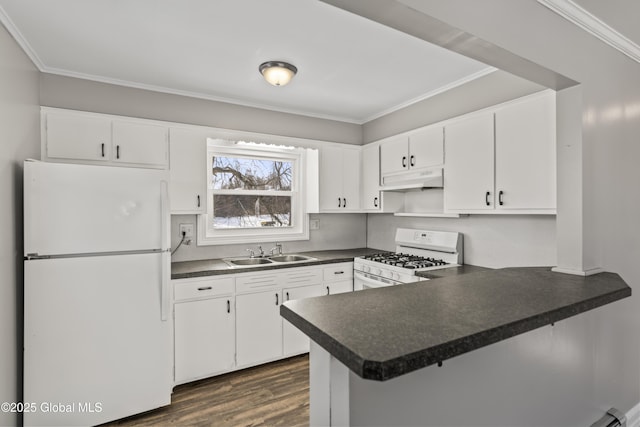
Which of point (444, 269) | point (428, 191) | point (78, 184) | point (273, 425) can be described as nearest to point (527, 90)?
point (428, 191)

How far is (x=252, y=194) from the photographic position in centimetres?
361

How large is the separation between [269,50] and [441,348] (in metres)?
2.19

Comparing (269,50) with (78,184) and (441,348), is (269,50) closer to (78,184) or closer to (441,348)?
(78,184)

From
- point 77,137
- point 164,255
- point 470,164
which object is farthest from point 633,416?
point 77,137

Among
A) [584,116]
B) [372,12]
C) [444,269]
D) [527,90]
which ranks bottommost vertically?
[444,269]

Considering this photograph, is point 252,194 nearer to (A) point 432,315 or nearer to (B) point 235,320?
(B) point 235,320

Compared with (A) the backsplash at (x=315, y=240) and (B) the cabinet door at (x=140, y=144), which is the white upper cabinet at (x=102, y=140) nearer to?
(B) the cabinet door at (x=140, y=144)

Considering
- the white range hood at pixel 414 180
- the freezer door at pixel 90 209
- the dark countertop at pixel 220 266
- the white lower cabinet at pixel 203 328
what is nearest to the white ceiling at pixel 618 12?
the white range hood at pixel 414 180

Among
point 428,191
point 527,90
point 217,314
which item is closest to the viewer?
point 527,90

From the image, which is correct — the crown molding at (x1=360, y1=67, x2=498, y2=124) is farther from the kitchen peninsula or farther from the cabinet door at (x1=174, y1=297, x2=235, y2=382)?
the cabinet door at (x1=174, y1=297, x2=235, y2=382)

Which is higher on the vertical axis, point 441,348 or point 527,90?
point 527,90

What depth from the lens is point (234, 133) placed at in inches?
130

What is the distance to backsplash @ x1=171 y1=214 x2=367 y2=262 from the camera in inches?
126

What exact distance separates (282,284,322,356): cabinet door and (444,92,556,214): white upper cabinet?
4.99 feet
